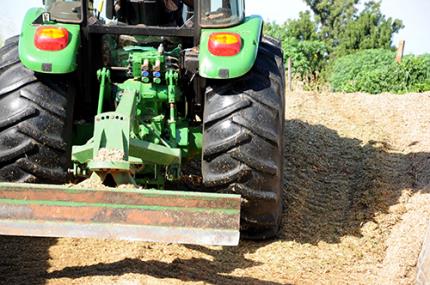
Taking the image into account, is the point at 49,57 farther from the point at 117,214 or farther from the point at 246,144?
the point at 117,214

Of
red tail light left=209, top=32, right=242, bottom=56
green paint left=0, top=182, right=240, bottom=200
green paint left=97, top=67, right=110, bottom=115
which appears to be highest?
red tail light left=209, top=32, right=242, bottom=56

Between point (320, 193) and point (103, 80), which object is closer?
point (103, 80)

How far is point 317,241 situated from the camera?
5.36m

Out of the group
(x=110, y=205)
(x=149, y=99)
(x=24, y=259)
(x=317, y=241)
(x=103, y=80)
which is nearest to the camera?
(x=110, y=205)

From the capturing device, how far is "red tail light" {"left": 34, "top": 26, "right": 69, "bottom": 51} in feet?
15.7

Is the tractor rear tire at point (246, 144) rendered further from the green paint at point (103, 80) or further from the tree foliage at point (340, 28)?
the tree foliage at point (340, 28)

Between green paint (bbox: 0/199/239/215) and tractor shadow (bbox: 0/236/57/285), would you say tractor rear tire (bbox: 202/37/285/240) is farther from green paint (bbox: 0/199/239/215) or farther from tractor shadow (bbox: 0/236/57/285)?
tractor shadow (bbox: 0/236/57/285)

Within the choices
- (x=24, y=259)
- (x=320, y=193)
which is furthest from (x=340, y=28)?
(x=24, y=259)

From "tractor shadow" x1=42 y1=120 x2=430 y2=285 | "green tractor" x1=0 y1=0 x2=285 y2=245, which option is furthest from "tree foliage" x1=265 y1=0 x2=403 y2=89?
"green tractor" x1=0 y1=0 x2=285 y2=245

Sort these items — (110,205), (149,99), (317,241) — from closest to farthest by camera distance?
(110,205), (149,99), (317,241)

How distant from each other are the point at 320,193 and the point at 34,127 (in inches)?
119

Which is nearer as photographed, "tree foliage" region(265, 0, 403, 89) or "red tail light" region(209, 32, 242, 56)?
"red tail light" region(209, 32, 242, 56)

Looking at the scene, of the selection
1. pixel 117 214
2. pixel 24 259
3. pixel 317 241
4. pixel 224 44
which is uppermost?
pixel 224 44

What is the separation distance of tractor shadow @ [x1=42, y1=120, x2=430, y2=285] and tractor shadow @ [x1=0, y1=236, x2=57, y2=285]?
13 centimetres
